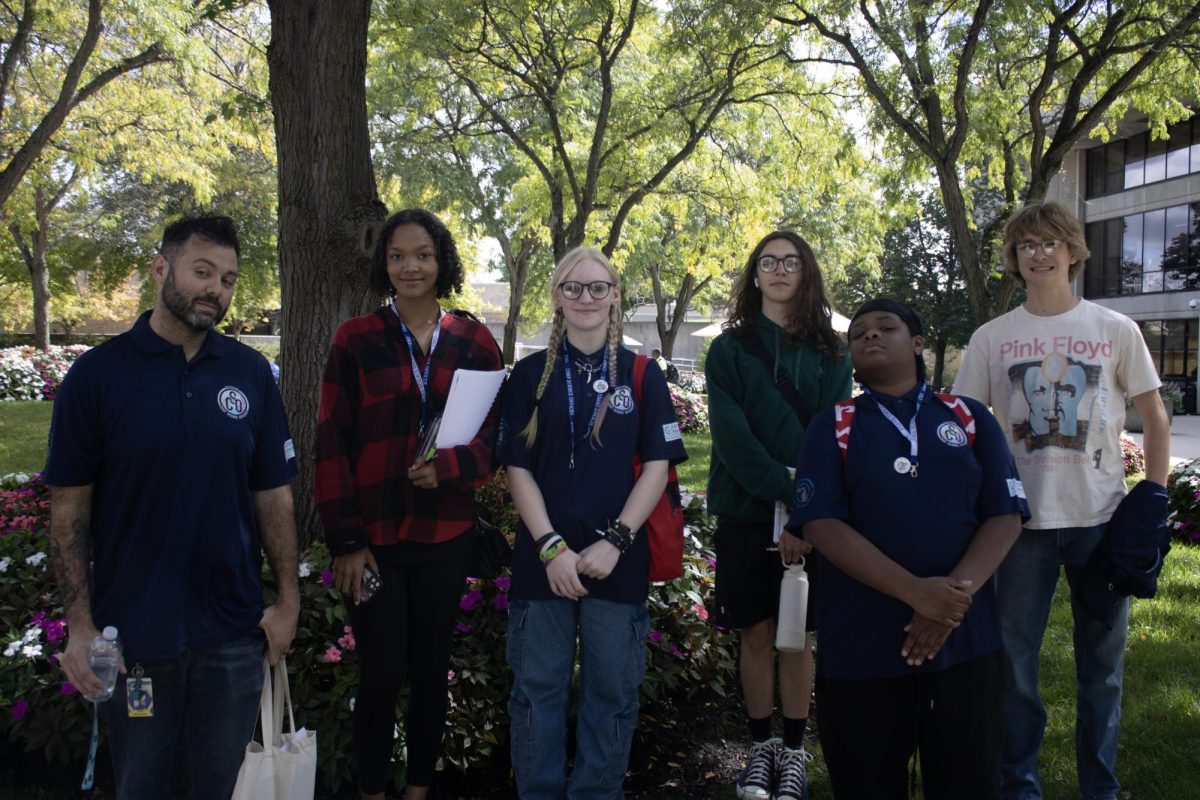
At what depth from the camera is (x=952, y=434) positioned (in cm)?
252

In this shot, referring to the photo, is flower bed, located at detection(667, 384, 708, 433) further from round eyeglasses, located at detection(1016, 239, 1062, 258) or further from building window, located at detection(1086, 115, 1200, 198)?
building window, located at detection(1086, 115, 1200, 198)

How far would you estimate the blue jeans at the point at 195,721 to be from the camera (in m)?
2.24

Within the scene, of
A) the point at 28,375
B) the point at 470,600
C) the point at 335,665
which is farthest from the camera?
the point at 28,375

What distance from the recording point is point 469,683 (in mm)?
3605

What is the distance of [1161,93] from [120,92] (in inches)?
598

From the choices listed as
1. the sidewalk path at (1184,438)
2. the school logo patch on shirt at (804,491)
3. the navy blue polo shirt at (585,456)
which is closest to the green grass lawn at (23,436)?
the navy blue polo shirt at (585,456)

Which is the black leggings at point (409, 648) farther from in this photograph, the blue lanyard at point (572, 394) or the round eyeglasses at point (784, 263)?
the round eyeglasses at point (784, 263)

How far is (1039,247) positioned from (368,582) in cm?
267

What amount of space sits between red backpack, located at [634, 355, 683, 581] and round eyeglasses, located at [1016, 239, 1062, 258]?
1.47 m

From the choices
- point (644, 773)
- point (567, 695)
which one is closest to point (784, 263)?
point (567, 695)

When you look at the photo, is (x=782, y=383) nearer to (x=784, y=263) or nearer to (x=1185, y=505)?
(x=784, y=263)

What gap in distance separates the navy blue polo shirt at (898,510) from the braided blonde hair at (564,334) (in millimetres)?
770

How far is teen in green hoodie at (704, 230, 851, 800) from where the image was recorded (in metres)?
3.33

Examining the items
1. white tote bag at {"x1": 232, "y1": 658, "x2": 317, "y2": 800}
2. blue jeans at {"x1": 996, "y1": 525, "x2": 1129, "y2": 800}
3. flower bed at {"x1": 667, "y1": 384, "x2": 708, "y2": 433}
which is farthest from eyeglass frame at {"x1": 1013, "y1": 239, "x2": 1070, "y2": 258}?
flower bed at {"x1": 667, "y1": 384, "x2": 708, "y2": 433}
